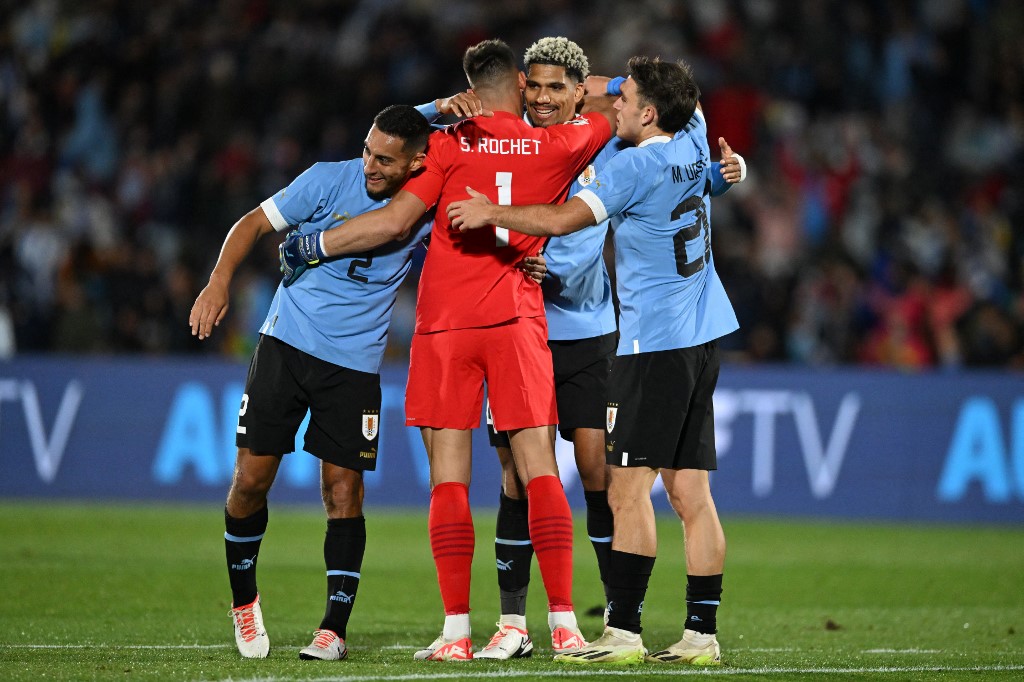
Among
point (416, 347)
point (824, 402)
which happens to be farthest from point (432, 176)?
point (824, 402)

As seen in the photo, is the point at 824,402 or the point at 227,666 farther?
the point at 824,402

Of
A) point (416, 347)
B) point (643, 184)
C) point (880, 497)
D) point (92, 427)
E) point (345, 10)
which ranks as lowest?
point (880, 497)

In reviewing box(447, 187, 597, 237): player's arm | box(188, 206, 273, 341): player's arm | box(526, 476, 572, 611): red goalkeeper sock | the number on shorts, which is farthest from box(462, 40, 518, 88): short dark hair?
box(526, 476, 572, 611): red goalkeeper sock

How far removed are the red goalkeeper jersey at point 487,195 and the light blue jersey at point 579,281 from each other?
0.50 metres

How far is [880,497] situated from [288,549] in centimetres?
607

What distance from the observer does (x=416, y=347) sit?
6289 millimetres

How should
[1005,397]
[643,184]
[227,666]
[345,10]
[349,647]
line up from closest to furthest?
1. [227,666]
2. [643,184]
3. [349,647]
4. [1005,397]
5. [345,10]

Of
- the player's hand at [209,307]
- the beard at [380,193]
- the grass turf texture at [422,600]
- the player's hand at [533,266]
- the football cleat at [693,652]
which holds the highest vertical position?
the beard at [380,193]

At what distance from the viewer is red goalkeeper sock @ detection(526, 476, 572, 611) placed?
20.0ft

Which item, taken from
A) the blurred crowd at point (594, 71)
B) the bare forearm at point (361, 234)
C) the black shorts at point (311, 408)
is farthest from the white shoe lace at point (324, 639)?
the blurred crowd at point (594, 71)

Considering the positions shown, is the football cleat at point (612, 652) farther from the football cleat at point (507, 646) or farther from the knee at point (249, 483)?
the knee at point (249, 483)

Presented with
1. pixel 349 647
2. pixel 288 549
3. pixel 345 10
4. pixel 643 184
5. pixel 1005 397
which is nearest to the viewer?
pixel 643 184

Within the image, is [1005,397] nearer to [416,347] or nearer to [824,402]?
[824,402]

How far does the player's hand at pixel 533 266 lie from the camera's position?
638 cm
